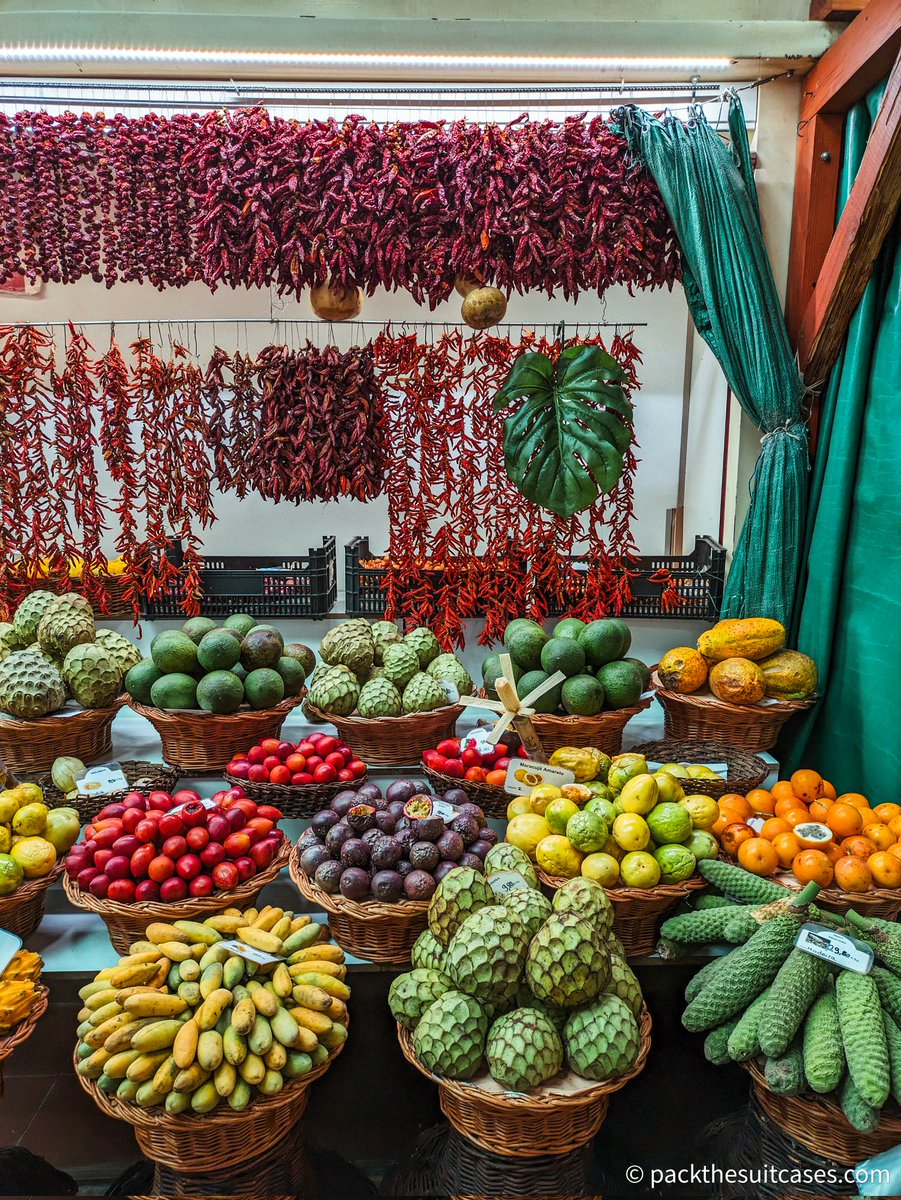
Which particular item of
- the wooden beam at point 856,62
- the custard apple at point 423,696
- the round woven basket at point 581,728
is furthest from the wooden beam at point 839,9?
the custard apple at point 423,696

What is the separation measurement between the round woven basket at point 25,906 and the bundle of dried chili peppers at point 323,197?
7.45 ft

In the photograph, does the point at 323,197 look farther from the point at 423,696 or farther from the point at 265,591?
the point at 423,696

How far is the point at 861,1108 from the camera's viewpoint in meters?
1.74

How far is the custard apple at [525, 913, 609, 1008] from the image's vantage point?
1.81 meters

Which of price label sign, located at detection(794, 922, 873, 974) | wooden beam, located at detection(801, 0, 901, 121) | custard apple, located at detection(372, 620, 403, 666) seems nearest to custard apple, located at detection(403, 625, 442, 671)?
custard apple, located at detection(372, 620, 403, 666)

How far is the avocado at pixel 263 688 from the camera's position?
10.0ft

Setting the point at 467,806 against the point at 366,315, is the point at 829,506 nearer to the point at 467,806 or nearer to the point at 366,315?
the point at 467,806

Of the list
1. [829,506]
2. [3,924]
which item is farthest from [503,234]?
[3,924]

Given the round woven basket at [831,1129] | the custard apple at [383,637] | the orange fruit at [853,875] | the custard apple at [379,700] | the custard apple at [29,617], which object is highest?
the custard apple at [29,617]

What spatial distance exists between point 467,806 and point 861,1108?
117 cm

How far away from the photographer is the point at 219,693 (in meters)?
2.97

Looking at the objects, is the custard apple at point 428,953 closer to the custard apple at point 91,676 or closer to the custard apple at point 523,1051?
the custard apple at point 523,1051

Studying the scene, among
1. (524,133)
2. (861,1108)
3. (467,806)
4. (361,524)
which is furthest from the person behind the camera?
(361,524)

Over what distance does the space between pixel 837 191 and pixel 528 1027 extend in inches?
127
